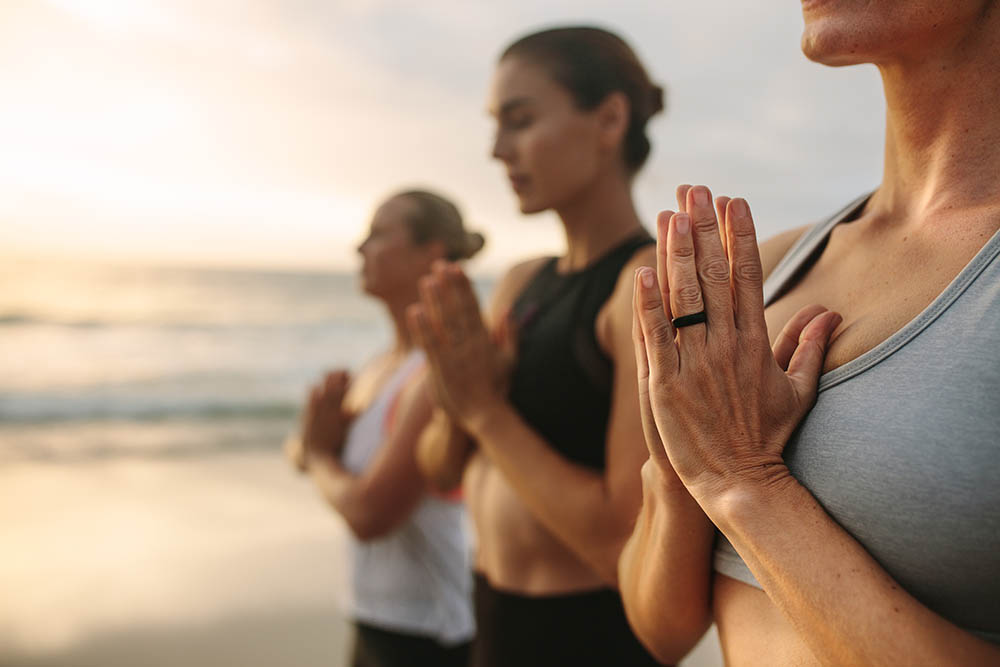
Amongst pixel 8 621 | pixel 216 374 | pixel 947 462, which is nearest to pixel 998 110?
pixel 947 462

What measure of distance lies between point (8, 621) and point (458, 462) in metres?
3.23

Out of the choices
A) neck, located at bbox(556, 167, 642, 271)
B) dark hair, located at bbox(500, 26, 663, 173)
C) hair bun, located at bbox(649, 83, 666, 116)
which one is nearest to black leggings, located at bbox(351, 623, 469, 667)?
neck, located at bbox(556, 167, 642, 271)

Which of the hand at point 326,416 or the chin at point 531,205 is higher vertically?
the chin at point 531,205

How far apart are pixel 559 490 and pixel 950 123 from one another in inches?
40.7

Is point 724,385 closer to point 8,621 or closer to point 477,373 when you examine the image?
point 477,373

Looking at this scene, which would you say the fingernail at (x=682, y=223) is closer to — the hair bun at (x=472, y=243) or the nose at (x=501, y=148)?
the nose at (x=501, y=148)

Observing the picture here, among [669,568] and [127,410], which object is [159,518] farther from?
[669,568]

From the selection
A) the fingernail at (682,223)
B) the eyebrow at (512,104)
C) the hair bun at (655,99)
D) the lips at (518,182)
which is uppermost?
the eyebrow at (512,104)

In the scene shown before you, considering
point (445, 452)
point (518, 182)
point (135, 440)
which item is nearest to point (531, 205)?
point (518, 182)

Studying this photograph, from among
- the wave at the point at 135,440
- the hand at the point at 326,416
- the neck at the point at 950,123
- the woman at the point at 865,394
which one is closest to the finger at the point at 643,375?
the woman at the point at 865,394

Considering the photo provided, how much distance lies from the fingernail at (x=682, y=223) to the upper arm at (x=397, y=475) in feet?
6.07

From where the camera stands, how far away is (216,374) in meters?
13.9

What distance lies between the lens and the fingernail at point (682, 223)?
0.93m

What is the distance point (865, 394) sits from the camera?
35.6 inches
